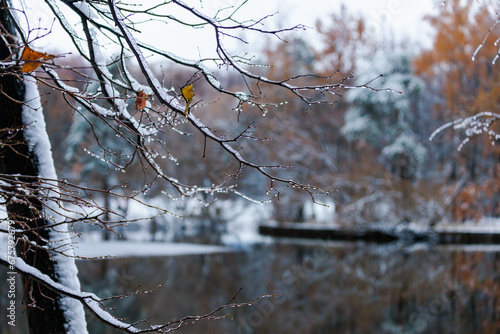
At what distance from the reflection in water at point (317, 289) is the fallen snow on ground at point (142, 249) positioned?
3.75ft

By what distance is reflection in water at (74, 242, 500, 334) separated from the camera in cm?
921

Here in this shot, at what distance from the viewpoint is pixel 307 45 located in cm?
3172

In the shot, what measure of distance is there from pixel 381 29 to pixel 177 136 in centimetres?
1097

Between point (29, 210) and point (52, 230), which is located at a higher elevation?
point (29, 210)

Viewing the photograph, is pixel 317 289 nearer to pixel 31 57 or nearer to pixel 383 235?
pixel 31 57

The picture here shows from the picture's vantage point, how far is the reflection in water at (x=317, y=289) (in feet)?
30.1

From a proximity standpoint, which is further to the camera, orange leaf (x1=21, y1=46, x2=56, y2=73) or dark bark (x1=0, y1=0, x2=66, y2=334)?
dark bark (x1=0, y1=0, x2=66, y2=334)

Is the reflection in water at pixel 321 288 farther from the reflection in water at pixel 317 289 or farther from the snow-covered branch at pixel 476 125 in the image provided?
the snow-covered branch at pixel 476 125

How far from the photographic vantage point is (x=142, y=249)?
61.8 ft

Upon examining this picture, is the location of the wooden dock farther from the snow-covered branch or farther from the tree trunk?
the tree trunk

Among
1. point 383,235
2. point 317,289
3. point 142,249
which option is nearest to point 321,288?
point 317,289

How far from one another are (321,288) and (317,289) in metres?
0.17

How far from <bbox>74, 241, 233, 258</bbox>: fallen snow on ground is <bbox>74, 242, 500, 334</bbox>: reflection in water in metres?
1.25

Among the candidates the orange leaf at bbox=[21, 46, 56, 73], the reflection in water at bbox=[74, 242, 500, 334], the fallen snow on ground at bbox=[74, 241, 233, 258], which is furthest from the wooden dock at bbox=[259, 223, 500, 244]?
the orange leaf at bbox=[21, 46, 56, 73]
